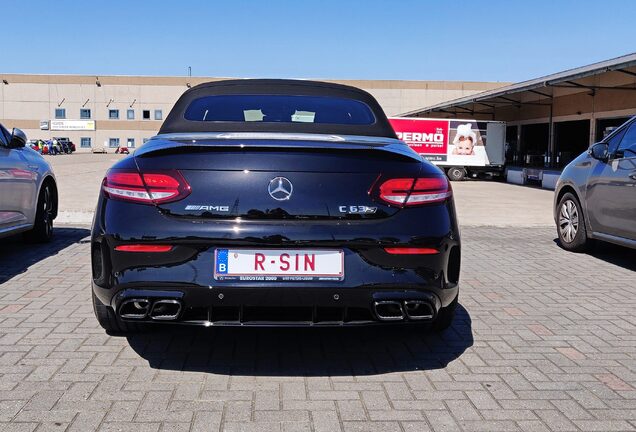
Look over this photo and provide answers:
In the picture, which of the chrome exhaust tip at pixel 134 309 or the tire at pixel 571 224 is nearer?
the chrome exhaust tip at pixel 134 309

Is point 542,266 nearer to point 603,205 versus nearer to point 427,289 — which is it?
point 603,205

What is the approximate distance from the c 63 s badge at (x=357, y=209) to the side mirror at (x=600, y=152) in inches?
180

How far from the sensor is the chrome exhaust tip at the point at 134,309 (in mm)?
2934

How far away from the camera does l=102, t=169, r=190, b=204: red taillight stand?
113 inches

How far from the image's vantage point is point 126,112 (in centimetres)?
6291

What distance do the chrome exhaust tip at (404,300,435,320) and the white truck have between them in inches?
910

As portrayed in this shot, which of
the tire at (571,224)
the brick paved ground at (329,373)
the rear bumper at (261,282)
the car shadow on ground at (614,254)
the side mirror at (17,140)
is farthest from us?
the tire at (571,224)

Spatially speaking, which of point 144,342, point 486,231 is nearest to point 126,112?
point 486,231

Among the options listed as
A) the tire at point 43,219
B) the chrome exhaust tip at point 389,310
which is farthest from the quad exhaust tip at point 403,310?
the tire at point 43,219

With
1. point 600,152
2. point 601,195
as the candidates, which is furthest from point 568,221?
point 600,152

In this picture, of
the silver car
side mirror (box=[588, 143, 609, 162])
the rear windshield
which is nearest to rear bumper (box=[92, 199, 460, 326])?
the rear windshield

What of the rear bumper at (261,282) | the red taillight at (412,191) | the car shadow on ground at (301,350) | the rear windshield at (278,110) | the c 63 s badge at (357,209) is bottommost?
the car shadow on ground at (301,350)

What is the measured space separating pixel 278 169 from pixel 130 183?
74 cm

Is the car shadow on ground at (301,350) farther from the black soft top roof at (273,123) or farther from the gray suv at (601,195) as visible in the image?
the gray suv at (601,195)
